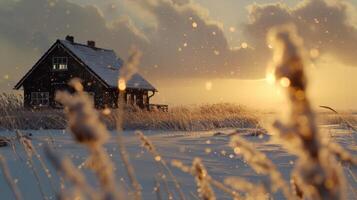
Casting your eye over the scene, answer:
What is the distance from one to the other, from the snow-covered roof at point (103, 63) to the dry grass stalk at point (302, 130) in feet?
96.3

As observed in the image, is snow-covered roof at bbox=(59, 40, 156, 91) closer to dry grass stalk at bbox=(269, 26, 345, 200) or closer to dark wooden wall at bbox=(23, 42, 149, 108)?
dark wooden wall at bbox=(23, 42, 149, 108)

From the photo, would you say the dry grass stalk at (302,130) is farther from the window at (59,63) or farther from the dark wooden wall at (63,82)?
the window at (59,63)

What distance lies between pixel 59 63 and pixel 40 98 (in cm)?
269

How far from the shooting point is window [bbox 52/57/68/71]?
107 feet

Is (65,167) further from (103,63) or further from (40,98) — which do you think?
(40,98)

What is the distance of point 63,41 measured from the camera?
104ft

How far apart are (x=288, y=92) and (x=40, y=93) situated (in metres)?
34.2

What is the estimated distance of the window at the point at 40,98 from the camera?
32.9 meters

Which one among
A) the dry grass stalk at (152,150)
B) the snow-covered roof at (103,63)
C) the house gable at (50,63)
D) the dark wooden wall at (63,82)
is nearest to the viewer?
the dry grass stalk at (152,150)

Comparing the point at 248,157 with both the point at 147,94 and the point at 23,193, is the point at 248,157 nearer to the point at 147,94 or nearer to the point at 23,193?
the point at 23,193

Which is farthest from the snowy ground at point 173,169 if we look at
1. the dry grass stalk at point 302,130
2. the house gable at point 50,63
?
the house gable at point 50,63

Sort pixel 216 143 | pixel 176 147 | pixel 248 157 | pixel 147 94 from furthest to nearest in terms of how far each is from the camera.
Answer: pixel 147 94 < pixel 216 143 < pixel 176 147 < pixel 248 157

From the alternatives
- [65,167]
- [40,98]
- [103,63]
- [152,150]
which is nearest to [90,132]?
[65,167]

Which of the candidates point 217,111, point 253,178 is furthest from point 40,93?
point 253,178
